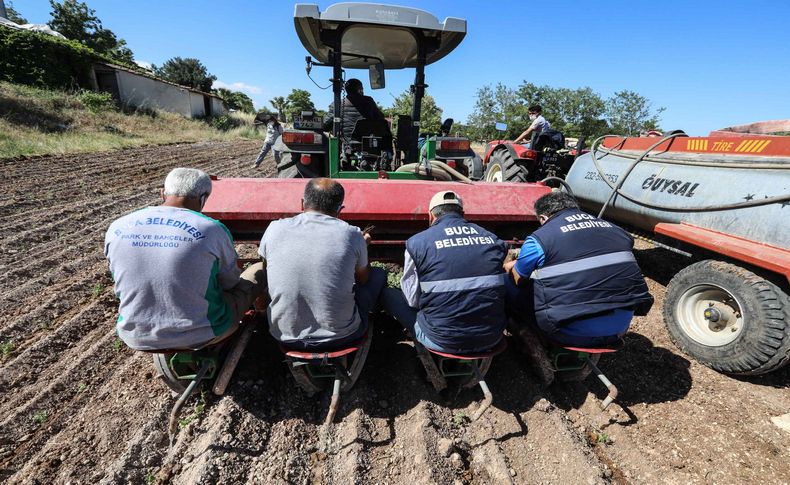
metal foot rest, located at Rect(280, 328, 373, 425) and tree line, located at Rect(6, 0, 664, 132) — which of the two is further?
tree line, located at Rect(6, 0, 664, 132)

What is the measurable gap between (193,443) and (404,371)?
1269mm

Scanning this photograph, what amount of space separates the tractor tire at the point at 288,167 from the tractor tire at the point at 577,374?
10.1 ft

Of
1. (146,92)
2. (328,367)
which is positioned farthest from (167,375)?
(146,92)

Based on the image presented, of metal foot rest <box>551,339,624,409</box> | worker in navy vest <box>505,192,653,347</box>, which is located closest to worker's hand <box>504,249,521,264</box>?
worker in navy vest <box>505,192,653,347</box>

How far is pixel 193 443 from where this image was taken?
81.6 inches

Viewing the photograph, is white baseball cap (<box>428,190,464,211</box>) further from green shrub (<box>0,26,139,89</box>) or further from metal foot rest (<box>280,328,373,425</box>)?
green shrub (<box>0,26,139,89</box>)

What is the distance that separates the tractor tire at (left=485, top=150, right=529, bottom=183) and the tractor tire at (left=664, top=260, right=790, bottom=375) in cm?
293

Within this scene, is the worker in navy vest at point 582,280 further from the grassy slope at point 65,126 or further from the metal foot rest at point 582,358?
the grassy slope at point 65,126

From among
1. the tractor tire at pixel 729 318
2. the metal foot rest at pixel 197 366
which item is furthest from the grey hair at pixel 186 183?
the tractor tire at pixel 729 318

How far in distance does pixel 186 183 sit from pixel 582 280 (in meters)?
2.19

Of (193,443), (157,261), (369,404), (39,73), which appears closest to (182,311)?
(157,261)

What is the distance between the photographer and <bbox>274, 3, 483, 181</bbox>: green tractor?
12.2ft

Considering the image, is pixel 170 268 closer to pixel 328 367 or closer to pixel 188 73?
pixel 328 367

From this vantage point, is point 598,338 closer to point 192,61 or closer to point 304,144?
point 304,144
